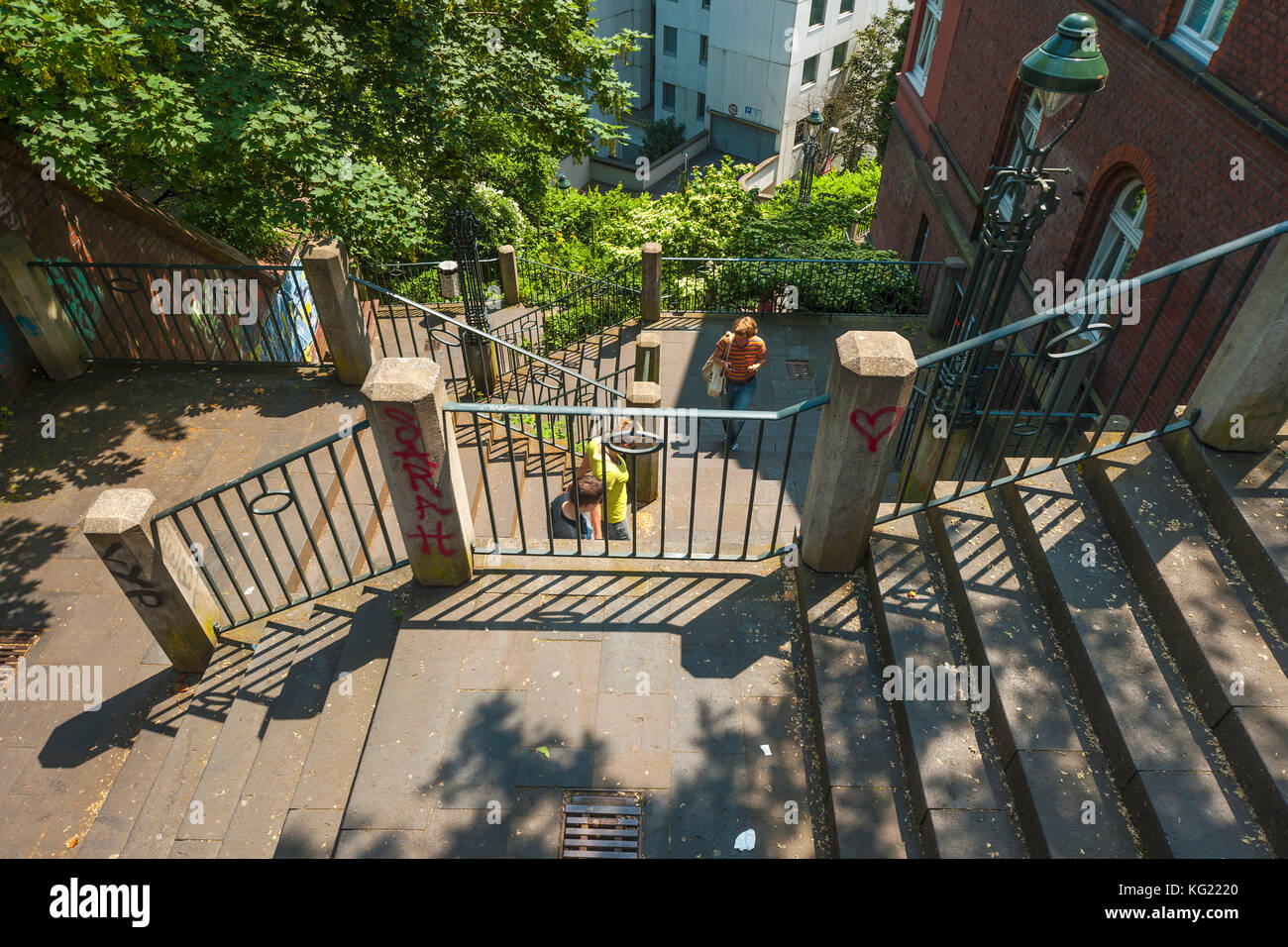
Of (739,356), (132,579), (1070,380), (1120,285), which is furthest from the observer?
(1070,380)

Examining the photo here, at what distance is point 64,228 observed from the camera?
8344 mm

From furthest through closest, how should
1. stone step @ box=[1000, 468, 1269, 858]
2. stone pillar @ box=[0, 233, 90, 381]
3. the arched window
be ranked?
the arched window, stone pillar @ box=[0, 233, 90, 381], stone step @ box=[1000, 468, 1269, 858]

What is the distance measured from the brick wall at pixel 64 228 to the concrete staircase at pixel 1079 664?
8.82 meters

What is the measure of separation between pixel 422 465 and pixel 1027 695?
→ 3.69 metres

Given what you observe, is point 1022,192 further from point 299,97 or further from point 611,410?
point 299,97

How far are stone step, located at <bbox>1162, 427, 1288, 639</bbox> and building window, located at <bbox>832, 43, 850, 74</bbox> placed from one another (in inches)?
1427

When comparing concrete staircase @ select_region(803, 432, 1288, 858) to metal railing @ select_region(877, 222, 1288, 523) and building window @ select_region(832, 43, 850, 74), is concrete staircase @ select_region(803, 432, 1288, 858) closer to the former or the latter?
metal railing @ select_region(877, 222, 1288, 523)

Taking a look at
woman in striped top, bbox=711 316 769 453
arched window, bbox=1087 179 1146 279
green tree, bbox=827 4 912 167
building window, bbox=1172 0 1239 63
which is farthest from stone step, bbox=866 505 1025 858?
green tree, bbox=827 4 912 167

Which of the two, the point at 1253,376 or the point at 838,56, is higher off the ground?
the point at 1253,376

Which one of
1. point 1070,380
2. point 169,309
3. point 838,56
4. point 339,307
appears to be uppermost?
point 339,307

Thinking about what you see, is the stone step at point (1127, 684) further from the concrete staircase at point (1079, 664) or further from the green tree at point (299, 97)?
the green tree at point (299, 97)

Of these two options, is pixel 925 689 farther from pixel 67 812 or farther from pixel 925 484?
pixel 67 812

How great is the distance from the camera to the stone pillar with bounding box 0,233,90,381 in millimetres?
7355

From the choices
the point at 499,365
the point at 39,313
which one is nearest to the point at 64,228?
the point at 39,313
